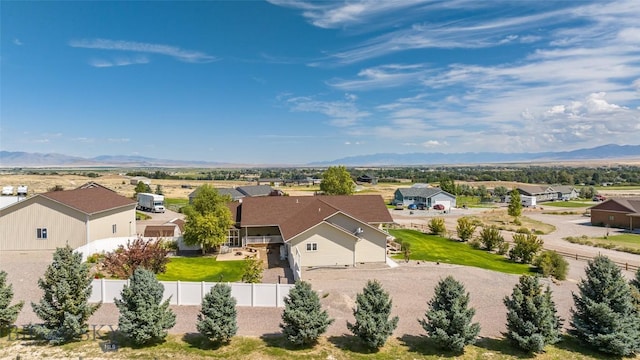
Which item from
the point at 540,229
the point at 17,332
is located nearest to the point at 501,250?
the point at 540,229

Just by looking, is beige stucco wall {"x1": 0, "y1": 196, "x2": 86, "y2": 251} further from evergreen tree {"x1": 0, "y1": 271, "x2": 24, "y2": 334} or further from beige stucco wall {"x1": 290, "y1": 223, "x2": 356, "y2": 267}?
beige stucco wall {"x1": 290, "y1": 223, "x2": 356, "y2": 267}

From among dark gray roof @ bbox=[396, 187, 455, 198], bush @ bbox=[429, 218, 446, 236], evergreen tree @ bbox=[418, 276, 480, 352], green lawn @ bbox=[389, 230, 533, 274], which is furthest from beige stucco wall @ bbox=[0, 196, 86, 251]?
dark gray roof @ bbox=[396, 187, 455, 198]

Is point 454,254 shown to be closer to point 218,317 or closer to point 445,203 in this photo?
point 218,317

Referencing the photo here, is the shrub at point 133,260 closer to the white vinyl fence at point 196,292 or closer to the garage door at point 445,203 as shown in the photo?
the white vinyl fence at point 196,292

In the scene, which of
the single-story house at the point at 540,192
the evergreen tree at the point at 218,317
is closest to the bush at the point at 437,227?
the evergreen tree at the point at 218,317

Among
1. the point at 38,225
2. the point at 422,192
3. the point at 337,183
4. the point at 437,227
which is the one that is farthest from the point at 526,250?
the point at 422,192

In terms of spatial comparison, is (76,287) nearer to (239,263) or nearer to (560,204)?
(239,263)
